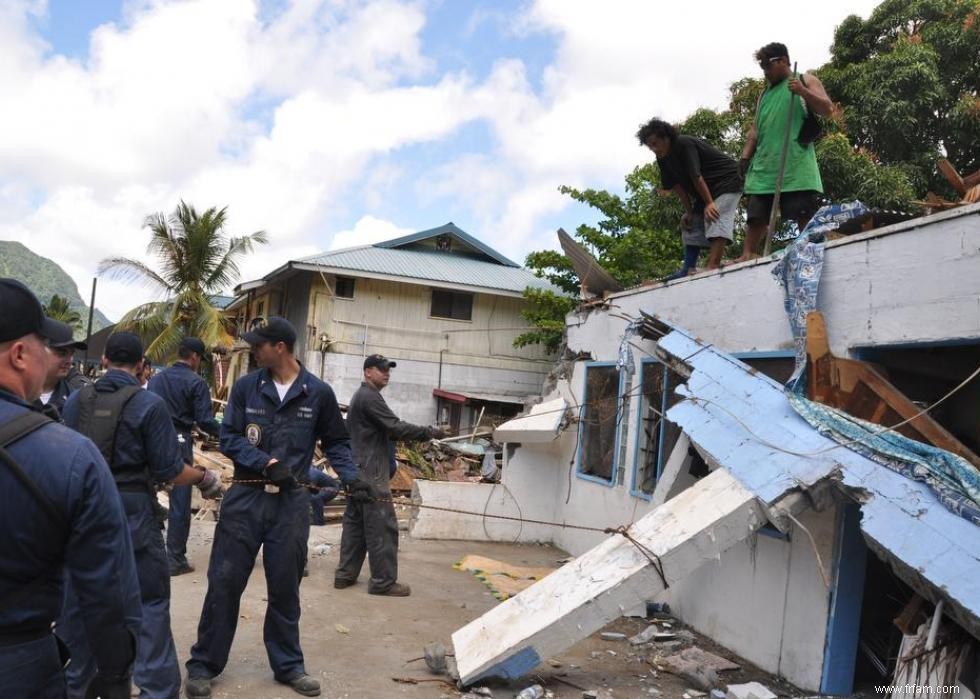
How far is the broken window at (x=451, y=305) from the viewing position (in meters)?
19.3

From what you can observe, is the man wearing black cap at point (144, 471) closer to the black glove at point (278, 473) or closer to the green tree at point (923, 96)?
the black glove at point (278, 473)

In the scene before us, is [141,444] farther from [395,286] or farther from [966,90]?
[395,286]

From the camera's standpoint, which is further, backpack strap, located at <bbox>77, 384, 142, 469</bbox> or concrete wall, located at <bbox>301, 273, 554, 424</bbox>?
concrete wall, located at <bbox>301, 273, 554, 424</bbox>

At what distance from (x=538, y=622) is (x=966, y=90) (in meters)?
12.4

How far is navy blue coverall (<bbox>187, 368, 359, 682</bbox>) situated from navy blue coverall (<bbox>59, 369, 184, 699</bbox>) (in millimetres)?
431

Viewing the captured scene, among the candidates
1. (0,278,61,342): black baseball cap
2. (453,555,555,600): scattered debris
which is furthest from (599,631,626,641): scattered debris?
(0,278,61,342): black baseball cap

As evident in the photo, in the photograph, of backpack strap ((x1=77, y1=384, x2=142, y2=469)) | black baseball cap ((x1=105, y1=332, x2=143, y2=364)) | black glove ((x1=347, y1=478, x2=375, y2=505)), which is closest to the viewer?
backpack strap ((x1=77, y1=384, x2=142, y2=469))

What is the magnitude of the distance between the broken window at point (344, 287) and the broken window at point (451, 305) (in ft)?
6.56

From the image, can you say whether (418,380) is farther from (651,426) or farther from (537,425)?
(651,426)

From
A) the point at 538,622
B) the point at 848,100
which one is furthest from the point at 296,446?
the point at 848,100

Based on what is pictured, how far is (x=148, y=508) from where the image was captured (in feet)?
13.0

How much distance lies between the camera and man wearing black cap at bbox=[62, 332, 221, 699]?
387cm

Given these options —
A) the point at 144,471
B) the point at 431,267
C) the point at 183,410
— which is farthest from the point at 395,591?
the point at 431,267

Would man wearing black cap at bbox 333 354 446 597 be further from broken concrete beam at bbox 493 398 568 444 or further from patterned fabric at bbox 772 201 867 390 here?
patterned fabric at bbox 772 201 867 390
